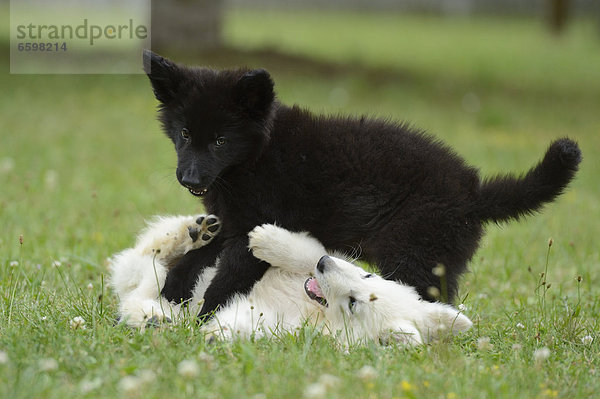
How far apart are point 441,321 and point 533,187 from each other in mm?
883

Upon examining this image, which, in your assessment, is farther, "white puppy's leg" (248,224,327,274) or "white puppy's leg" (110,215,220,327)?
"white puppy's leg" (110,215,220,327)

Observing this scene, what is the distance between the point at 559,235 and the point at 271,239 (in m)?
3.51

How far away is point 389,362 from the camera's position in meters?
3.20

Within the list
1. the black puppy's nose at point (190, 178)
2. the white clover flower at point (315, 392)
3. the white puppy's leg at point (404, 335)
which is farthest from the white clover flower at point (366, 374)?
the black puppy's nose at point (190, 178)

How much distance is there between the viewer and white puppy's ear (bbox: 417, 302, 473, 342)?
373 centimetres

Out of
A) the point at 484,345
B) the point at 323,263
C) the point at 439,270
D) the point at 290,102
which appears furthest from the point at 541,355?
the point at 290,102

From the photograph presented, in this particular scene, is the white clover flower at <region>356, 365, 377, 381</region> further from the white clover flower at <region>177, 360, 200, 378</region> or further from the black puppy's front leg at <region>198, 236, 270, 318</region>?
the black puppy's front leg at <region>198, 236, 270, 318</region>

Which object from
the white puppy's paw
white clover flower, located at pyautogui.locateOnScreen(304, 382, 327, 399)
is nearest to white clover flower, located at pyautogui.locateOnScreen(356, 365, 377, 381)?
white clover flower, located at pyautogui.locateOnScreen(304, 382, 327, 399)

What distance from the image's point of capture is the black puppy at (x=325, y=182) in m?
3.92

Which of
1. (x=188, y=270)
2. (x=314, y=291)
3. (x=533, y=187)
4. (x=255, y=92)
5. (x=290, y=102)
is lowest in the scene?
(x=290, y=102)

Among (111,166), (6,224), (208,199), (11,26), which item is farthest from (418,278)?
(11,26)

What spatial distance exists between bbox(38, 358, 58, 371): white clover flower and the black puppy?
120cm

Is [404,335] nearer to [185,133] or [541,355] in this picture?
[541,355]

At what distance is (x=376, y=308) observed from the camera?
3.80 metres
